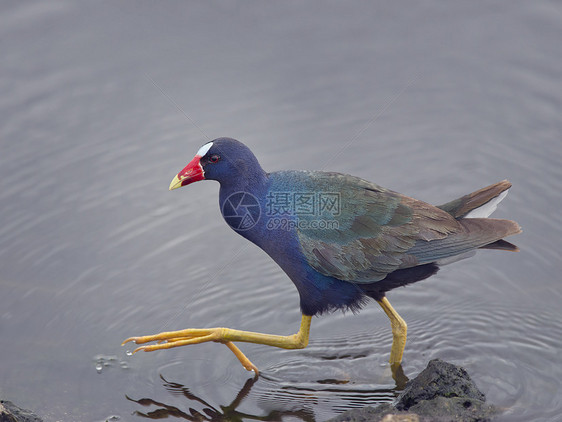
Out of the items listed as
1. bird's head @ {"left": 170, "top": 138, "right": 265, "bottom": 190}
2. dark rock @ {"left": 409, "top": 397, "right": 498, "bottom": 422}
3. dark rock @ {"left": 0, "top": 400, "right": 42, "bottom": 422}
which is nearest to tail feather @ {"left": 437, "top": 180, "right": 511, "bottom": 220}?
bird's head @ {"left": 170, "top": 138, "right": 265, "bottom": 190}

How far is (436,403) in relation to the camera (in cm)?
371

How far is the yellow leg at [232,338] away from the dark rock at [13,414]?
91 cm

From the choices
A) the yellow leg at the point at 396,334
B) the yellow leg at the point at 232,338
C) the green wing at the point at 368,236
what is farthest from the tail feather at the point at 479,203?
the yellow leg at the point at 232,338

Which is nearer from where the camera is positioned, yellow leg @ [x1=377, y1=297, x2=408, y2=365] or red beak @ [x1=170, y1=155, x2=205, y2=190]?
red beak @ [x1=170, y1=155, x2=205, y2=190]

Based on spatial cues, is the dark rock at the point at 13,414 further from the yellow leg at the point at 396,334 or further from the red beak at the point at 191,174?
the yellow leg at the point at 396,334

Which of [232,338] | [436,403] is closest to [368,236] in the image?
[232,338]

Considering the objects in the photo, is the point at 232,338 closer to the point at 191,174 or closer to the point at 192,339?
the point at 192,339

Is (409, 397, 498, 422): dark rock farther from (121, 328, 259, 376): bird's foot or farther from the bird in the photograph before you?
(121, 328, 259, 376): bird's foot

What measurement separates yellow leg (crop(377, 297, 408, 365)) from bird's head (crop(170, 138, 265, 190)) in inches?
46.2

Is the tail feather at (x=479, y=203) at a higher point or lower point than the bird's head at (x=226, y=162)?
lower

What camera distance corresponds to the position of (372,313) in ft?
17.6

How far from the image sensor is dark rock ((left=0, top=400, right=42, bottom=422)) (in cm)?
364

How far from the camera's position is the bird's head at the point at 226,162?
4656 millimetres

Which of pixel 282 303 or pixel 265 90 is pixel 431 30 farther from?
pixel 282 303
